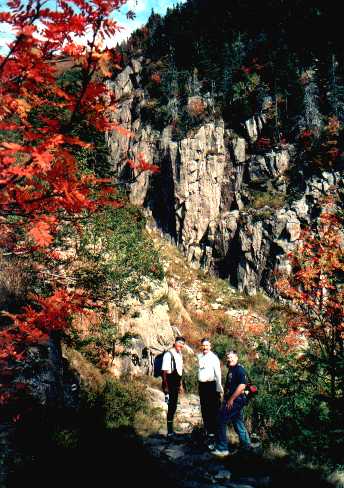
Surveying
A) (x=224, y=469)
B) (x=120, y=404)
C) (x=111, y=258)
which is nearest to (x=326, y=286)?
(x=224, y=469)

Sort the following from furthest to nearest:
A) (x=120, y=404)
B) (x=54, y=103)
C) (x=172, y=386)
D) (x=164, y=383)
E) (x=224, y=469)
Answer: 1. (x=120, y=404)
2. (x=172, y=386)
3. (x=164, y=383)
4. (x=224, y=469)
5. (x=54, y=103)

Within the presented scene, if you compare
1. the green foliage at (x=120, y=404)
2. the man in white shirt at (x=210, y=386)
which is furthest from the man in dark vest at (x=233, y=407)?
the green foliage at (x=120, y=404)

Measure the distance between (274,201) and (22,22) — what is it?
26513 mm

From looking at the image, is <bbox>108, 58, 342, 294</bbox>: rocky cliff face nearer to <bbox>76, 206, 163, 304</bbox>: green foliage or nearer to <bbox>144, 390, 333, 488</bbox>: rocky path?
<bbox>76, 206, 163, 304</bbox>: green foliage

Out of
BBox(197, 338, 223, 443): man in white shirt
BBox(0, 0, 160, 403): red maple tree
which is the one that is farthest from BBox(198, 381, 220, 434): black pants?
BBox(0, 0, 160, 403): red maple tree

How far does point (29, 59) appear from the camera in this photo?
9.40 feet

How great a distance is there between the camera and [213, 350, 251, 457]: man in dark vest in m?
4.94

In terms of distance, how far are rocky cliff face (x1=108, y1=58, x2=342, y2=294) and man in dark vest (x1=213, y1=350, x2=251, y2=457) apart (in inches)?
799

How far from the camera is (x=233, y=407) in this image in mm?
5012

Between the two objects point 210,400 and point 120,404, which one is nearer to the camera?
point 210,400

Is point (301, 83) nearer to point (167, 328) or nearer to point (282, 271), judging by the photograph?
point (282, 271)

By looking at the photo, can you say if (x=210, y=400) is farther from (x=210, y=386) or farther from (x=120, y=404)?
(x=120, y=404)

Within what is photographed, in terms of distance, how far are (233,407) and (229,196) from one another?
25975 millimetres

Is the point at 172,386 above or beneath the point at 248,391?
beneath
